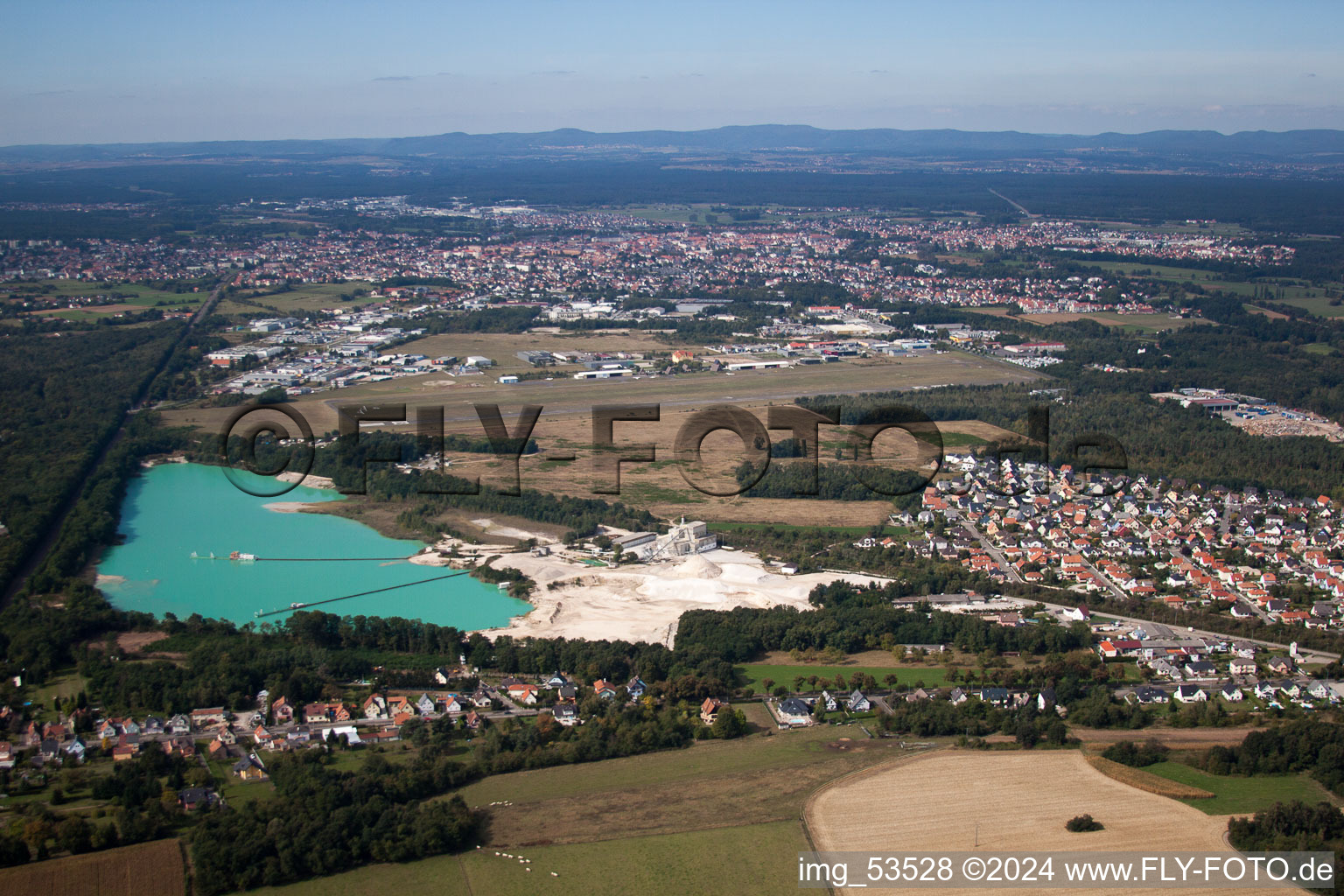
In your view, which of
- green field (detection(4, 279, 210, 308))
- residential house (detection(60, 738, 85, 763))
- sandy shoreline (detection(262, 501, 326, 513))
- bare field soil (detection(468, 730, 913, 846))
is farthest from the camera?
green field (detection(4, 279, 210, 308))

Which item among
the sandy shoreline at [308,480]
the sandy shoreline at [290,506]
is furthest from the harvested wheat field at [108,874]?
the sandy shoreline at [308,480]

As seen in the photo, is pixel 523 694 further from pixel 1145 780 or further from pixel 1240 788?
pixel 1240 788

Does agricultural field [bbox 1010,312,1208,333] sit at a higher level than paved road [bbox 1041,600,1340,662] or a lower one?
higher

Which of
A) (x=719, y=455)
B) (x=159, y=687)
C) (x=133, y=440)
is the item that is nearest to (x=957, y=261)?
(x=719, y=455)

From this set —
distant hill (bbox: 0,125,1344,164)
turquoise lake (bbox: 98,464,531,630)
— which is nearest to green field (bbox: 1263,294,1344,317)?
turquoise lake (bbox: 98,464,531,630)

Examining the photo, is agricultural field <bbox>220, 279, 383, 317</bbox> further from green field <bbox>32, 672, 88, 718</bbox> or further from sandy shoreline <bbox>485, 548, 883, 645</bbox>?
green field <bbox>32, 672, 88, 718</bbox>

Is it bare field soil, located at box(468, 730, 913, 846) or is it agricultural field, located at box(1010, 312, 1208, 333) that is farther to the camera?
agricultural field, located at box(1010, 312, 1208, 333)

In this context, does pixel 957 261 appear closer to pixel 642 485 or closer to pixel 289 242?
pixel 289 242
